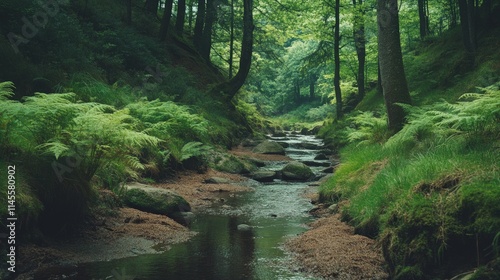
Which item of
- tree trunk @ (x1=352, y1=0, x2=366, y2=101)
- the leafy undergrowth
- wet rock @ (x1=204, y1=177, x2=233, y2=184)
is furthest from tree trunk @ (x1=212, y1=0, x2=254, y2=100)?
the leafy undergrowth

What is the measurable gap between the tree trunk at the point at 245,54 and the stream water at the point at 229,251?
43.3ft

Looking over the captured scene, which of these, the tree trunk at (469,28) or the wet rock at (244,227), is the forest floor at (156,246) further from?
the tree trunk at (469,28)

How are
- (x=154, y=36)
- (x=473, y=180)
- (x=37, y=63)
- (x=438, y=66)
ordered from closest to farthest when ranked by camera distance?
1. (x=473, y=180)
2. (x=37, y=63)
3. (x=438, y=66)
4. (x=154, y=36)

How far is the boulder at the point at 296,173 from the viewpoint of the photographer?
508 inches

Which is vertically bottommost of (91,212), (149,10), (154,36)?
(91,212)

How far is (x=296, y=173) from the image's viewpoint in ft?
42.7

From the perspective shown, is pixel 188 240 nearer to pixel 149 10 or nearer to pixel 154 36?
pixel 154 36

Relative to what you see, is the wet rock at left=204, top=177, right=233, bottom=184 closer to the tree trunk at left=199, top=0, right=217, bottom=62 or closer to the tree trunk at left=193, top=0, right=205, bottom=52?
the tree trunk at left=199, top=0, right=217, bottom=62

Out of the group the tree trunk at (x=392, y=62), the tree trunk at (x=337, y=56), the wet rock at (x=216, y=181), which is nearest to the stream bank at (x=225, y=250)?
the wet rock at (x=216, y=181)

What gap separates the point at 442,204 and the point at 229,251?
9.40 feet

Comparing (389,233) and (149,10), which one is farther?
(149,10)

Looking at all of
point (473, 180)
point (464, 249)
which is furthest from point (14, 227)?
point (473, 180)

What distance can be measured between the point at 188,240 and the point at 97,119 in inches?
88.4

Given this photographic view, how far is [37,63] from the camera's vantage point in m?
10.3
